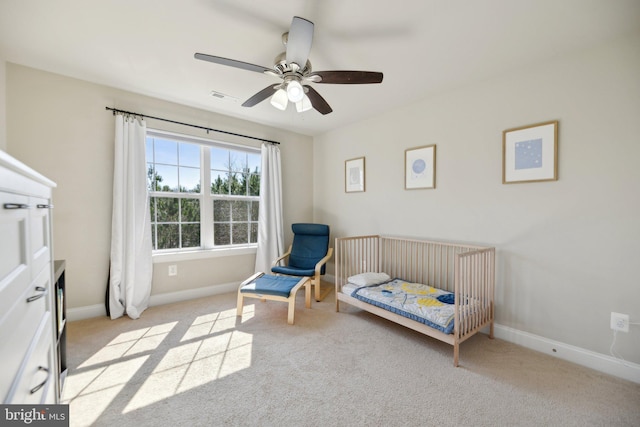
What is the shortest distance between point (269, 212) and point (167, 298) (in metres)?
1.68

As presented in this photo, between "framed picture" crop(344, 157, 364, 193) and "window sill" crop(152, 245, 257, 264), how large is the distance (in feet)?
5.51

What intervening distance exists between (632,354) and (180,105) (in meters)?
4.76

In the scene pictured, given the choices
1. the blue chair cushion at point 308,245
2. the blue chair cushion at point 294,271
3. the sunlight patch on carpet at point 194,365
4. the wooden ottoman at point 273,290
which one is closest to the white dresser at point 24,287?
the sunlight patch on carpet at point 194,365

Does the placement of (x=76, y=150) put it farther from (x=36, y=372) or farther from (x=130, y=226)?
(x=36, y=372)

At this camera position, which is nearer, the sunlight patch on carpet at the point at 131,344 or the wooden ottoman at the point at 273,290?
the sunlight patch on carpet at the point at 131,344

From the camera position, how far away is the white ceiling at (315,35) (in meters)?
1.69

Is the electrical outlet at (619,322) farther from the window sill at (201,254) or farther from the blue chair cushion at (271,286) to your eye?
the window sill at (201,254)

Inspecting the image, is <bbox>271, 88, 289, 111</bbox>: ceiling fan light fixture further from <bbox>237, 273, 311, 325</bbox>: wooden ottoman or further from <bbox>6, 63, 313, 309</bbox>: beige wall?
<bbox>237, 273, 311, 325</bbox>: wooden ottoman

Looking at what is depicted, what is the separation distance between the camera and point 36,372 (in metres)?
0.97

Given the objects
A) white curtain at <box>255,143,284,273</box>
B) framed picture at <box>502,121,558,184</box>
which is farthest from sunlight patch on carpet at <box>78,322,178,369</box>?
framed picture at <box>502,121,558,184</box>

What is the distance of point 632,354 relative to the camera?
187 centimetres

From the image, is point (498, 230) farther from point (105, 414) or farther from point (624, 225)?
point (105, 414)

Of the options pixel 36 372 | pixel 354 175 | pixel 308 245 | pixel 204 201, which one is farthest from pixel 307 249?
pixel 36 372

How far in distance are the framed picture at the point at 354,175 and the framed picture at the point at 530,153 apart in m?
1.73
